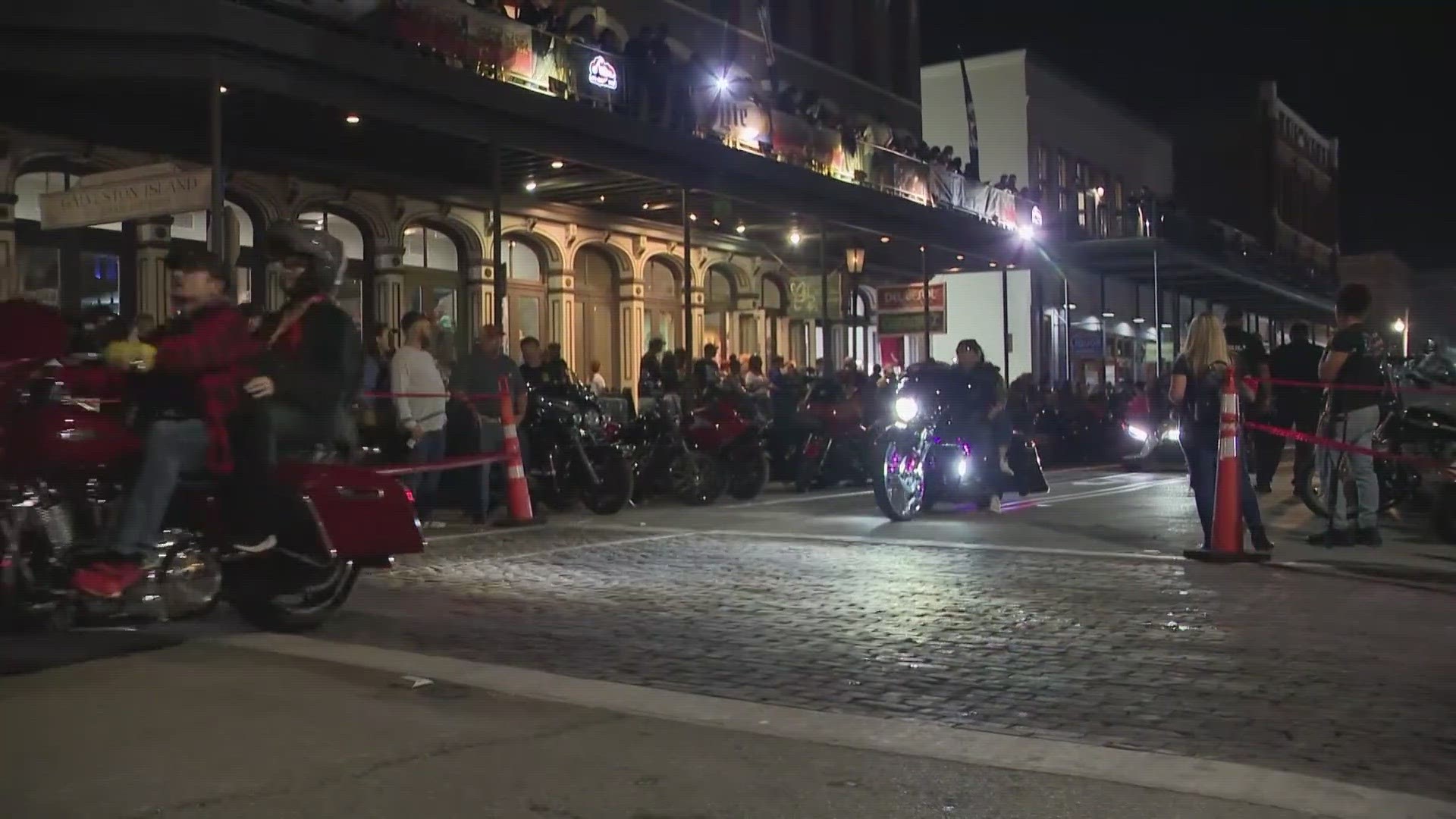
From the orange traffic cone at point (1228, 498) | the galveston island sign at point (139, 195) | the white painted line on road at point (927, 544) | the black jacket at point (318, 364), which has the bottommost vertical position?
the white painted line on road at point (927, 544)

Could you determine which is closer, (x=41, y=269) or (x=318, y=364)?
(x=318, y=364)

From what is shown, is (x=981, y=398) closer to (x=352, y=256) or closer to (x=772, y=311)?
(x=352, y=256)

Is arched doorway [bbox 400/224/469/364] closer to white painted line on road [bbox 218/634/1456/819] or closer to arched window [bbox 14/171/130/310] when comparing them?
arched window [bbox 14/171/130/310]

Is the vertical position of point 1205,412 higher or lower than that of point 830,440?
higher

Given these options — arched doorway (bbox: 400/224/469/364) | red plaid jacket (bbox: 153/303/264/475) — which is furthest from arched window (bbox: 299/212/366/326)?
red plaid jacket (bbox: 153/303/264/475)

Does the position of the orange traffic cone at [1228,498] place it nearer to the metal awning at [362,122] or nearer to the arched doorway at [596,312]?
the metal awning at [362,122]

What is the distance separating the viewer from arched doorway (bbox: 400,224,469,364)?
1927cm

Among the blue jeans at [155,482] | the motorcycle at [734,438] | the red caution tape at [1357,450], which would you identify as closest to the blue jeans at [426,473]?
the motorcycle at [734,438]

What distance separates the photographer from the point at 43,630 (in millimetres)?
6625

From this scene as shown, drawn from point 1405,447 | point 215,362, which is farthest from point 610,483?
point 215,362

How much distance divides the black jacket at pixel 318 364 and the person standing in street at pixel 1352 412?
6.90m

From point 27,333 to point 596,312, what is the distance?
1713cm

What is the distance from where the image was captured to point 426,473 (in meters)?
12.0

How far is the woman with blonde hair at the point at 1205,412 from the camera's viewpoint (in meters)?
9.42
